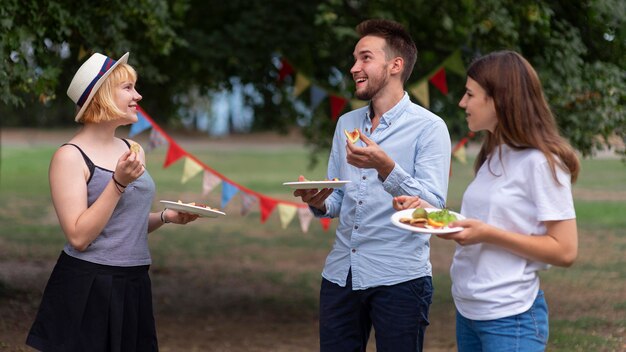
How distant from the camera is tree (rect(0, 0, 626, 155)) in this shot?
580 cm

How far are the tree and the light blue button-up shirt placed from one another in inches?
99.3

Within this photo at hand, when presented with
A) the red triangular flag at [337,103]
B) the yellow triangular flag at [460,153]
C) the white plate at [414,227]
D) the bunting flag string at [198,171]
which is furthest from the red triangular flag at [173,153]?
the white plate at [414,227]

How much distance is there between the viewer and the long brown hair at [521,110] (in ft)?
9.65

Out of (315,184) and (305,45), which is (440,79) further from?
(315,184)

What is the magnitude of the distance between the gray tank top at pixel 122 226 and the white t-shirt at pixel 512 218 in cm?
129

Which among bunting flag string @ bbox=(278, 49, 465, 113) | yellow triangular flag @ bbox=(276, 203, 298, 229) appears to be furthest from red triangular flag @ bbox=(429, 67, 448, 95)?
yellow triangular flag @ bbox=(276, 203, 298, 229)

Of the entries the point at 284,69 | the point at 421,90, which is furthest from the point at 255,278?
the point at 421,90

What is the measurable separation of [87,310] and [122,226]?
1.13 ft

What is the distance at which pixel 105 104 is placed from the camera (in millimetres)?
3434

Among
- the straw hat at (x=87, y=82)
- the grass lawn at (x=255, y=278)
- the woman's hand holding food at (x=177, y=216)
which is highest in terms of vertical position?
the straw hat at (x=87, y=82)

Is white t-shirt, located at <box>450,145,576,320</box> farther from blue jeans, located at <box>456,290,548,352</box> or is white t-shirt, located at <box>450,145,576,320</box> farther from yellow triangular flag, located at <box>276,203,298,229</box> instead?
yellow triangular flag, located at <box>276,203,298,229</box>

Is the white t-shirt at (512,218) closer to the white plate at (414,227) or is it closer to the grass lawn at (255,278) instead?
the white plate at (414,227)

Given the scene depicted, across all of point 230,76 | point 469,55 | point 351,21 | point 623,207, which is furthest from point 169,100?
point 623,207

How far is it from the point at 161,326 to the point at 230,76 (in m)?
2.38
